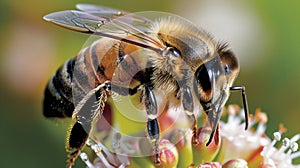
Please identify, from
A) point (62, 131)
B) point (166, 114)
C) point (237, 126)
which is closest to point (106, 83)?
point (166, 114)

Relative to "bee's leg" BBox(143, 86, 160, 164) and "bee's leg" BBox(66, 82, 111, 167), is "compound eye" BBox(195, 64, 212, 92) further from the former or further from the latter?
"bee's leg" BBox(66, 82, 111, 167)

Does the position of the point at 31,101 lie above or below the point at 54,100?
below

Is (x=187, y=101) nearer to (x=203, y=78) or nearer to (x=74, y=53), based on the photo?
(x=203, y=78)

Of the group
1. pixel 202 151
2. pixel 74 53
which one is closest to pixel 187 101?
pixel 202 151

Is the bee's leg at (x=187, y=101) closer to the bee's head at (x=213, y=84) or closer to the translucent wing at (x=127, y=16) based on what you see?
the bee's head at (x=213, y=84)

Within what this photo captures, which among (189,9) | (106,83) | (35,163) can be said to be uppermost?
(106,83)

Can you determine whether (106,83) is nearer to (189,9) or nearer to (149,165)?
(149,165)
